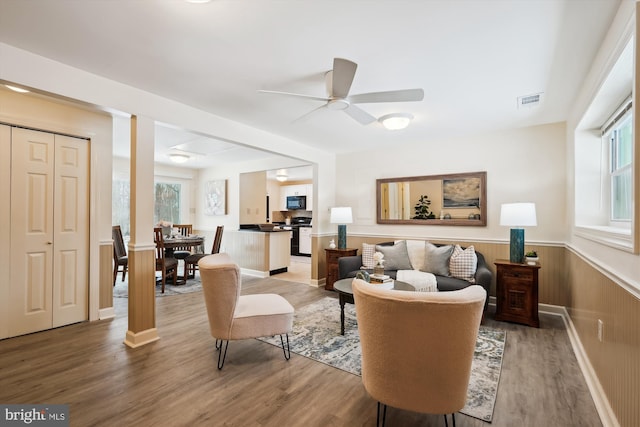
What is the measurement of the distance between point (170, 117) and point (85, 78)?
727 mm

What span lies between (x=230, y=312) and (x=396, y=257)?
2.68m

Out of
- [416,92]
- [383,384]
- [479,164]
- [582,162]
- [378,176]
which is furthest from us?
[378,176]

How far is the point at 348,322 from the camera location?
11.0 ft

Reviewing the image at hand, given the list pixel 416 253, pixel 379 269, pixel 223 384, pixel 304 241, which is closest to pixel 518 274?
pixel 416 253

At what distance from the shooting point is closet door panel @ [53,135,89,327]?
3186mm

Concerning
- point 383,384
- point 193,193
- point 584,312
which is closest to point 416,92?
point 383,384

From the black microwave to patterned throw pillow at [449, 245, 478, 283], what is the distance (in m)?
6.24

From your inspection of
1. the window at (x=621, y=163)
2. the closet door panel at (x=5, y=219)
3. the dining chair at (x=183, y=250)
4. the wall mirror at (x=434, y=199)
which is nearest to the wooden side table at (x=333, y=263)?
the wall mirror at (x=434, y=199)

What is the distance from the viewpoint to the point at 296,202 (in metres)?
9.68

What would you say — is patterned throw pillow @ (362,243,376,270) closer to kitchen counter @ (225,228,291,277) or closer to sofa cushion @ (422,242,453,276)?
sofa cushion @ (422,242,453,276)

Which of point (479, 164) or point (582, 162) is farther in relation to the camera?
point (479, 164)

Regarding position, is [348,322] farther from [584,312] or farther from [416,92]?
[416,92]

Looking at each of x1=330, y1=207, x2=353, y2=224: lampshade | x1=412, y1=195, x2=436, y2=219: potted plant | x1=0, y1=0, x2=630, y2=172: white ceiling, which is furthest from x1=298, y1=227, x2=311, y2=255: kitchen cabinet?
x1=0, y1=0, x2=630, y2=172: white ceiling

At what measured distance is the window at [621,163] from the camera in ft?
7.24
